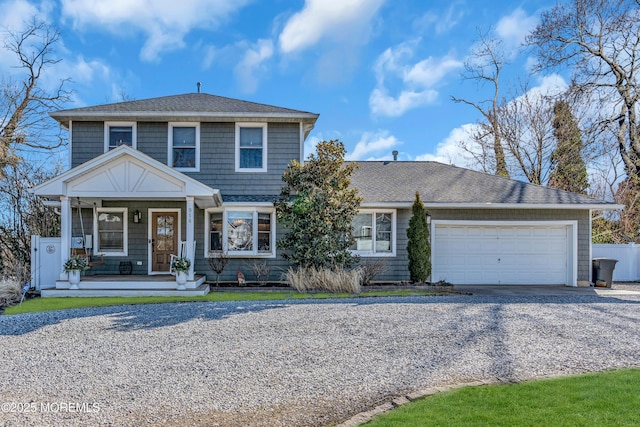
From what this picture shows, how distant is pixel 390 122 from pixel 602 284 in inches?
495

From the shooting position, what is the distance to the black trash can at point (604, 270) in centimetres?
1347

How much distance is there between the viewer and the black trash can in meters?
13.5

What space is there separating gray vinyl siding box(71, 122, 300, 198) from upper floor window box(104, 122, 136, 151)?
0.52 feet

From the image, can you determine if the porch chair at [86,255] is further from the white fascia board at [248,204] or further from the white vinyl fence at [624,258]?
the white vinyl fence at [624,258]

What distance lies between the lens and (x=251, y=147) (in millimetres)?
13398

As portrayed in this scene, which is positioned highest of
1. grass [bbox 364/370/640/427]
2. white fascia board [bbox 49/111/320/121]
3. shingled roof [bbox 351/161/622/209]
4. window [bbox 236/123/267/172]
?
A: white fascia board [bbox 49/111/320/121]

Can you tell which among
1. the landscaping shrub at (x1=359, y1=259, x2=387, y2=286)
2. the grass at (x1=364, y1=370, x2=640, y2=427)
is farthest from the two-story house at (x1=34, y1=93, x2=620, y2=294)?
the grass at (x1=364, y1=370, x2=640, y2=427)

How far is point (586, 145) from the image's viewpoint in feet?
63.7

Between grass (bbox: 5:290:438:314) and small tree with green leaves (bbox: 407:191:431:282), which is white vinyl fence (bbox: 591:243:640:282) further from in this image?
grass (bbox: 5:290:438:314)

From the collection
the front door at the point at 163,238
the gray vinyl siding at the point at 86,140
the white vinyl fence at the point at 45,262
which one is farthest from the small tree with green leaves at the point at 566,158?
the white vinyl fence at the point at 45,262

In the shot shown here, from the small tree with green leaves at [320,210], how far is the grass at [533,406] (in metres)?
7.74

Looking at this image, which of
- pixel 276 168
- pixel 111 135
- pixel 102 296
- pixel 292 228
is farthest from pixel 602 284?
pixel 111 135

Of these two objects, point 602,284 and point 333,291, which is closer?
point 333,291

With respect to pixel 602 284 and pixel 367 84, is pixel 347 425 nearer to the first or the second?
pixel 602 284
